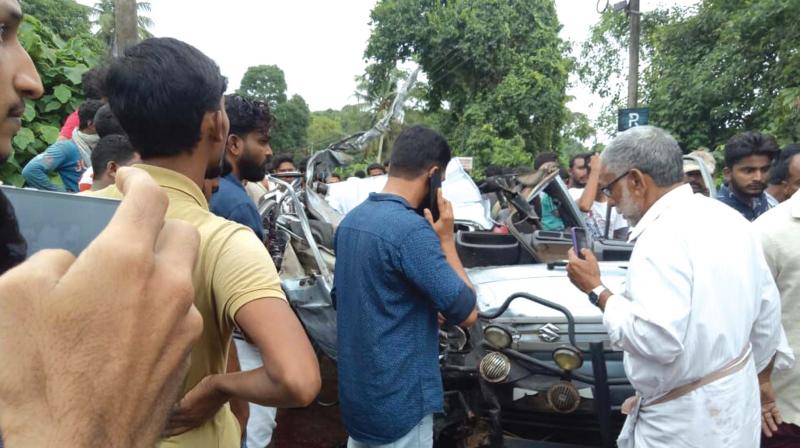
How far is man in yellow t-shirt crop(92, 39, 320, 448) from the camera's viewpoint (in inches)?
52.9

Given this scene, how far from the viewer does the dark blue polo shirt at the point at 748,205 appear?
4.29m

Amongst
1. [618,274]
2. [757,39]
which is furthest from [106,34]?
[618,274]

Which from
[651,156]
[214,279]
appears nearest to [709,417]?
[651,156]

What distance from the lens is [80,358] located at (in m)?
0.66

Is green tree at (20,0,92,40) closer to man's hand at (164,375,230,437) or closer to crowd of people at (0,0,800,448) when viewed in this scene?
crowd of people at (0,0,800,448)

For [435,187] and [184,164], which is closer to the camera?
[184,164]

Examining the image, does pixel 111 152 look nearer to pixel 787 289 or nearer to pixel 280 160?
pixel 787 289

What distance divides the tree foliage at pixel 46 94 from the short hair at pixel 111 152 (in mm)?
2491

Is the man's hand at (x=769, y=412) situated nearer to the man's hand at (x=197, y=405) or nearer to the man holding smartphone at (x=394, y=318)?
the man holding smartphone at (x=394, y=318)

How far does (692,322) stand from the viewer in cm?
209

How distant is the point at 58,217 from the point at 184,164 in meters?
0.54

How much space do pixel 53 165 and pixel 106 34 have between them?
36.2 metres

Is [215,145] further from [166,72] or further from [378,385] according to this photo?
[378,385]

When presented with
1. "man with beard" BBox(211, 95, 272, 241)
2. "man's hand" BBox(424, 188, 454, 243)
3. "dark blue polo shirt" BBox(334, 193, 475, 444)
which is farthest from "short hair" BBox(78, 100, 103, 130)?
"man's hand" BBox(424, 188, 454, 243)
